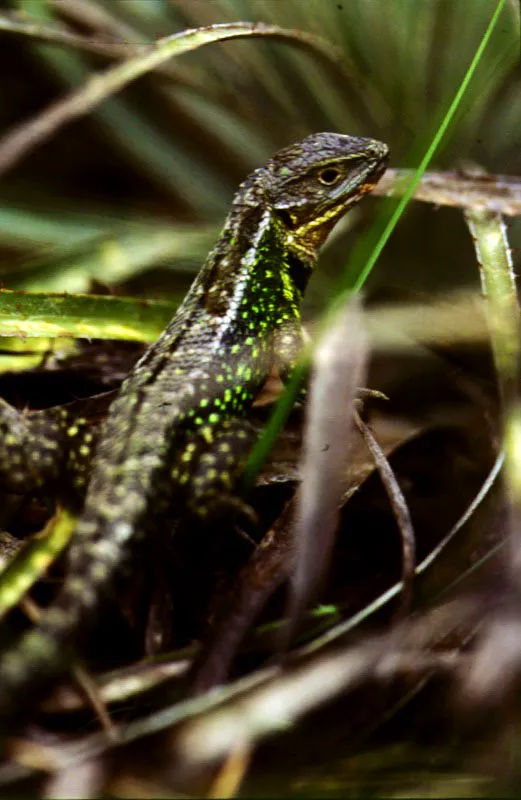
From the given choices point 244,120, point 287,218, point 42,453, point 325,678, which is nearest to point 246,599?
point 325,678

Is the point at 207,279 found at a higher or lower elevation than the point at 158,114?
lower

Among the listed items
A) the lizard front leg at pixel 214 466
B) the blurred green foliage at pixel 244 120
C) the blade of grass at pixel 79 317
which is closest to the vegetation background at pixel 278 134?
the blurred green foliage at pixel 244 120

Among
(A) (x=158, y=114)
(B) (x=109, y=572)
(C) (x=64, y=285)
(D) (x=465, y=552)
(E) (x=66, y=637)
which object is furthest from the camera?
(A) (x=158, y=114)

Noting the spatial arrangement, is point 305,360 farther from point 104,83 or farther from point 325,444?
point 104,83

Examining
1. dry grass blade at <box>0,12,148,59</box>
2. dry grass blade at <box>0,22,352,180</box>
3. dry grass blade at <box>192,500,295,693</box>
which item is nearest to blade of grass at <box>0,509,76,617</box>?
dry grass blade at <box>192,500,295,693</box>

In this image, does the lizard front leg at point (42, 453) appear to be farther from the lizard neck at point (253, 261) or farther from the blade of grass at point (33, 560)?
the lizard neck at point (253, 261)

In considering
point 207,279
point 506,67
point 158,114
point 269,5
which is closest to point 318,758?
point 207,279

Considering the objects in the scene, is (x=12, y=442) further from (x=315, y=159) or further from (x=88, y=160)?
(x=88, y=160)
